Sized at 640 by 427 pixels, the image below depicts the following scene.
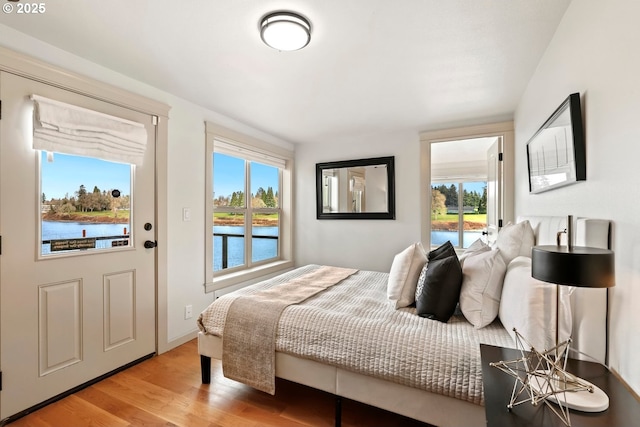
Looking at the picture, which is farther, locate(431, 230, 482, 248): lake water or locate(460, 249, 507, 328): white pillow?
locate(431, 230, 482, 248): lake water

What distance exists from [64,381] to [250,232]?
2.27m

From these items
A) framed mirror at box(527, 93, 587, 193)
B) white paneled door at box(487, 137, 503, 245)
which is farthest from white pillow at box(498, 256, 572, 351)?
white paneled door at box(487, 137, 503, 245)

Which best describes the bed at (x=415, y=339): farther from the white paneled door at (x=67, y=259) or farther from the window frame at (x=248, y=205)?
the window frame at (x=248, y=205)

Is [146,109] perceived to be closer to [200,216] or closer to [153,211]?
[153,211]

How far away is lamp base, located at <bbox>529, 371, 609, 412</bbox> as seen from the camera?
0.81m

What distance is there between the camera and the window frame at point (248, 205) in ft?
9.95

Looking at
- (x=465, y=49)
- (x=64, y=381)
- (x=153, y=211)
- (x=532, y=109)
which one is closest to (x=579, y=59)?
(x=465, y=49)

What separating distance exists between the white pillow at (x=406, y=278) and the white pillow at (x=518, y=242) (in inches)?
19.9

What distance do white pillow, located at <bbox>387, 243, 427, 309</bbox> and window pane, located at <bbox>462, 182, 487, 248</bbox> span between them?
4.35 metres

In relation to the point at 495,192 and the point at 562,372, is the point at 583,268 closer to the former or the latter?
the point at 562,372

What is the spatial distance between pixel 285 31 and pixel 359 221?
111 inches

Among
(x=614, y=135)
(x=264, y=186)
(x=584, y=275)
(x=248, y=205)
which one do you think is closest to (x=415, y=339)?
(x=584, y=275)

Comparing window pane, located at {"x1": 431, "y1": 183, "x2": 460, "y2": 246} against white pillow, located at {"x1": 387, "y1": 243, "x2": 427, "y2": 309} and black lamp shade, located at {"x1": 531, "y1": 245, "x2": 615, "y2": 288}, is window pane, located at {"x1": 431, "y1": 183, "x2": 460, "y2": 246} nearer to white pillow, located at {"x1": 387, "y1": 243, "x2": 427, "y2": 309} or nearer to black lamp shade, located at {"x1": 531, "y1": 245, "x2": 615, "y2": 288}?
white pillow, located at {"x1": 387, "y1": 243, "x2": 427, "y2": 309}

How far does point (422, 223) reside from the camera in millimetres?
3625
